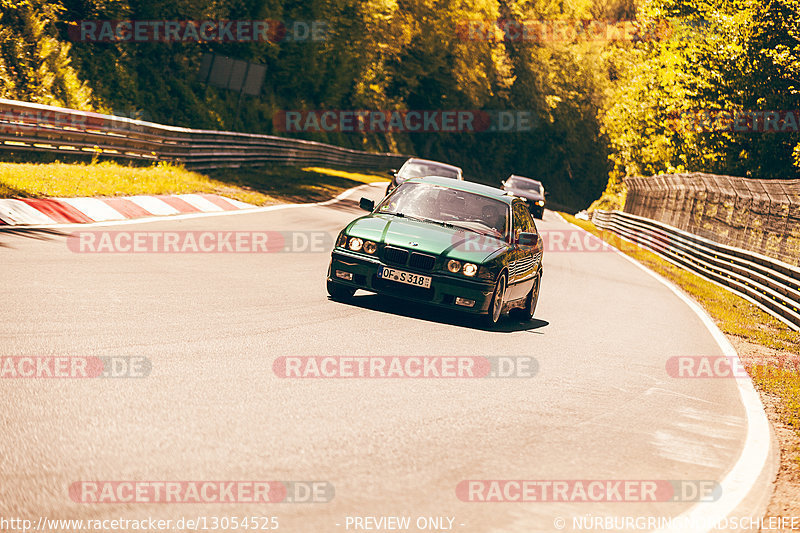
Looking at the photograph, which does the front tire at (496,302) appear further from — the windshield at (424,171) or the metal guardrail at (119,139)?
the windshield at (424,171)

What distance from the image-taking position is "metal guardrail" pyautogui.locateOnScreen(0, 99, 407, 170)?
18.2 metres

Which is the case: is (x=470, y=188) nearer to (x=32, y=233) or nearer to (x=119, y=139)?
(x=32, y=233)

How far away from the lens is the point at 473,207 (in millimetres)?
11219

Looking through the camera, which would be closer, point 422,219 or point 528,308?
point 422,219

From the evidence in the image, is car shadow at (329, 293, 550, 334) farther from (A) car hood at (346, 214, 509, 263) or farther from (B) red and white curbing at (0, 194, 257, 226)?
(B) red and white curbing at (0, 194, 257, 226)

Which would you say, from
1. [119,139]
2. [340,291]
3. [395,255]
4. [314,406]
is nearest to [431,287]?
[395,255]

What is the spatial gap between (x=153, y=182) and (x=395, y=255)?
1131 centimetres

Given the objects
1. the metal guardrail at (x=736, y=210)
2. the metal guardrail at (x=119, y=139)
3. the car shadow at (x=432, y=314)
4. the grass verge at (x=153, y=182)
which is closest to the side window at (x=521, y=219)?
the car shadow at (x=432, y=314)

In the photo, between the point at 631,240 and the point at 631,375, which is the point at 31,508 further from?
the point at 631,240

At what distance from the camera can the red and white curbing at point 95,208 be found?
13.4 m

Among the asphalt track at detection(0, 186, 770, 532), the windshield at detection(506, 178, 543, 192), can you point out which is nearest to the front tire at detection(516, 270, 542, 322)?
the asphalt track at detection(0, 186, 770, 532)

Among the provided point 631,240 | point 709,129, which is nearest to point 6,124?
point 631,240

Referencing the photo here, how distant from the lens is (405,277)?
991 cm

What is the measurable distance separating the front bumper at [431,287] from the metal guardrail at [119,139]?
10142 mm
